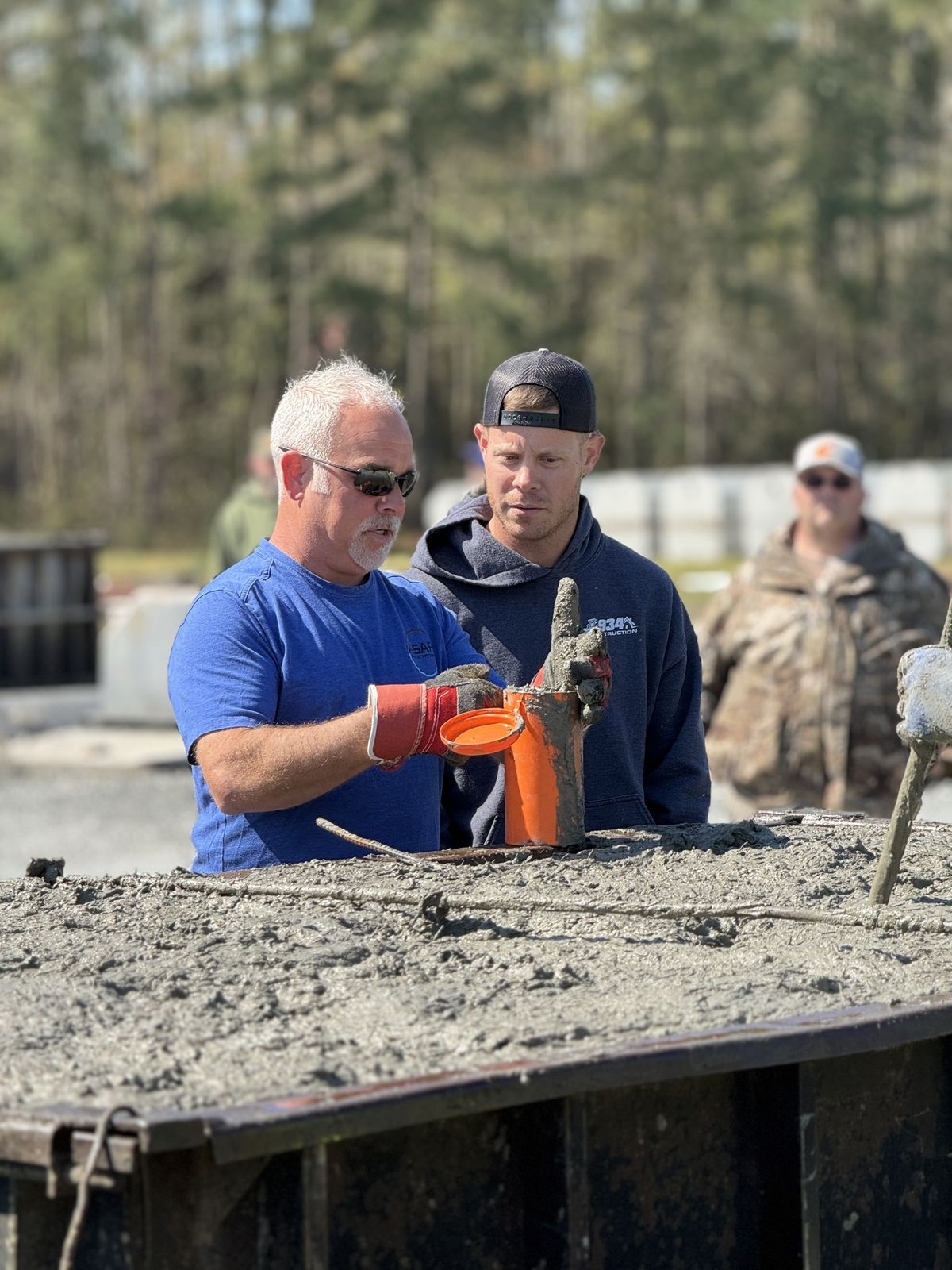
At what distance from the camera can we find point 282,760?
330 cm

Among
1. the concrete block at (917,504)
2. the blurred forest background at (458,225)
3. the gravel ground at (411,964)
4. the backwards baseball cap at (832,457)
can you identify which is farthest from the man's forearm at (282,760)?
the blurred forest background at (458,225)

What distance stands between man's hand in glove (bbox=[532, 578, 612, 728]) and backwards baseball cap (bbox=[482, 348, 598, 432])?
2.59 ft

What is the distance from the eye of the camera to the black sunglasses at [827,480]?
22.4ft

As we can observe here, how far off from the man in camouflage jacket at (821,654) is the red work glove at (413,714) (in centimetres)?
352

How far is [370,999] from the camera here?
2.49 metres

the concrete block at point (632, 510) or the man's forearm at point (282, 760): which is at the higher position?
the concrete block at point (632, 510)

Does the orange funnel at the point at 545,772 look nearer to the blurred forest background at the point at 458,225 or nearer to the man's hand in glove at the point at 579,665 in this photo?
the man's hand in glove at the point at 579,665

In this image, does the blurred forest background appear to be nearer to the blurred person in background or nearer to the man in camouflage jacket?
the blurred person in background

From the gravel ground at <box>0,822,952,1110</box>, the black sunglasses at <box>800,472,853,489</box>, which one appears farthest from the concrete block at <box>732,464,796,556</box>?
the gravel ground at <box>0,822,952,1110</box>

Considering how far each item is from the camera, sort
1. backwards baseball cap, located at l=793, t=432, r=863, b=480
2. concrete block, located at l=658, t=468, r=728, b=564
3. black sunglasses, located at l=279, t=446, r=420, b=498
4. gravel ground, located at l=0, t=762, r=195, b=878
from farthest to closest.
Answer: concrete block, located at l=658, t=468, r=728, b=564 → gravel ground, located at l=0, t=762, r=195, b=878 → backwards baseball cap, located at l=793, t=432, r=863, b=480 → black sunglasses, located at l=279, t=446, r=420, b=498

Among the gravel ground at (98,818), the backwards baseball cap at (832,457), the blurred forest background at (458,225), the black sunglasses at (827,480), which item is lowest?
the gravel ground at (98,818)

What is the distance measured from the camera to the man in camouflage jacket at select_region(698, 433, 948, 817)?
667cm

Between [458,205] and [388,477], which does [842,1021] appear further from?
[458,205]

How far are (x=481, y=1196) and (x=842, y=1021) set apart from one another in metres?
0.54
